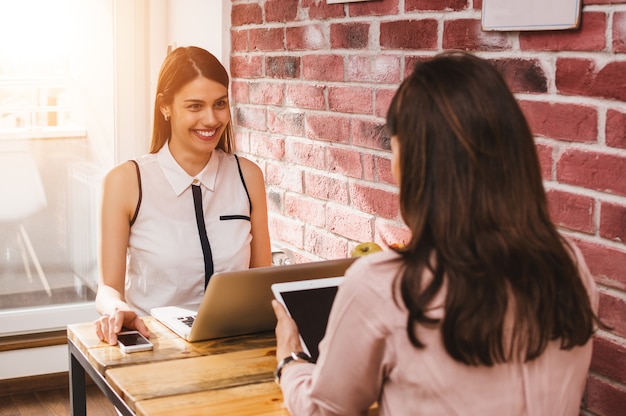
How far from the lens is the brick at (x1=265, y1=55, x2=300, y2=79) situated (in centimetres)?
277

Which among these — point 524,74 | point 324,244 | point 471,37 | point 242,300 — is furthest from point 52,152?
point 524,74

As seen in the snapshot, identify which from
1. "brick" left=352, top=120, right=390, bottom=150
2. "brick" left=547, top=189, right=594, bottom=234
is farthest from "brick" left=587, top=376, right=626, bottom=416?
"brick" left=352, top=120, right=390, bottom=150

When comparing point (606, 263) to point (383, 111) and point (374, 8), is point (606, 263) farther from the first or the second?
point (374, 8)

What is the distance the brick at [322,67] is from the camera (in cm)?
255

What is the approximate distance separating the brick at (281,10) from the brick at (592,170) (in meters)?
1.25

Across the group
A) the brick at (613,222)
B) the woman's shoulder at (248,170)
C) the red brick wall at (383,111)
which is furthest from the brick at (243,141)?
the brick at (613,222)

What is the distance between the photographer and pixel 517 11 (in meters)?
1.85

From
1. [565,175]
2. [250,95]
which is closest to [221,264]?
[250,95]

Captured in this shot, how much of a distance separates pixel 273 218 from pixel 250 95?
0.45m

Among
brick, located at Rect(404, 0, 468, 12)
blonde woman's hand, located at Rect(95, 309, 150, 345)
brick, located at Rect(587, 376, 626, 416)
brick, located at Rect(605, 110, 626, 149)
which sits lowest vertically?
brick, located at Rect(587, 376, 626, 416)

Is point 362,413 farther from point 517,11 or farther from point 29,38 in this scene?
point 29,38

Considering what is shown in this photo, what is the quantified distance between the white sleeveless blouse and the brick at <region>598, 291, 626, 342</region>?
1119mm

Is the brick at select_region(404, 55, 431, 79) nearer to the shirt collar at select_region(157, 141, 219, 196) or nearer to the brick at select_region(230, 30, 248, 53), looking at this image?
the shirt collar at select_region(157, 141, 219, 196)

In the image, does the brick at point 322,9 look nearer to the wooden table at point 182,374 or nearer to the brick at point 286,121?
the brick at point 286,121
